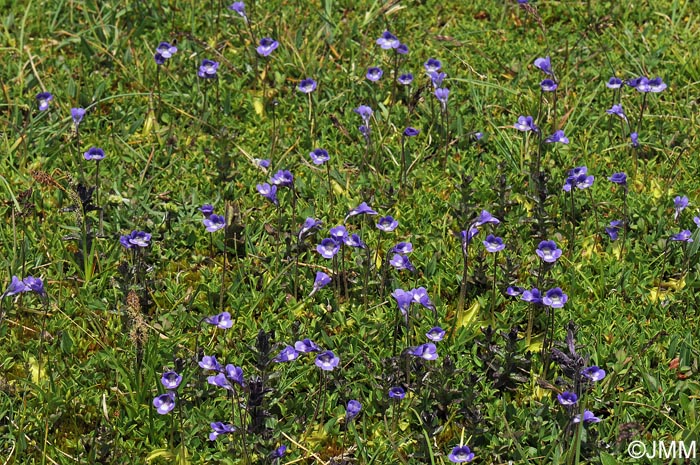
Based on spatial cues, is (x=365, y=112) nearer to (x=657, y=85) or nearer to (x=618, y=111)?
(x=618, y=111)

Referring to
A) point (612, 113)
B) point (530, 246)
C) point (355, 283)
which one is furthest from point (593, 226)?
point (355, 283)

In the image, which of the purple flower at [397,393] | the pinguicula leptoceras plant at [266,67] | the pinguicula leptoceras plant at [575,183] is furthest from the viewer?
the pinguicula leptoceras plant at [266,67]

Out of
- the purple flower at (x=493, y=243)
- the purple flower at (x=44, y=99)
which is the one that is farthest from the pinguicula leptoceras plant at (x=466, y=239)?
the purple flower at (x=44, y=99)

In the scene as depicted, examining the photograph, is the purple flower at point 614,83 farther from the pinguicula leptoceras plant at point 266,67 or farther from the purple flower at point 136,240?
the purple flower at point 136,240

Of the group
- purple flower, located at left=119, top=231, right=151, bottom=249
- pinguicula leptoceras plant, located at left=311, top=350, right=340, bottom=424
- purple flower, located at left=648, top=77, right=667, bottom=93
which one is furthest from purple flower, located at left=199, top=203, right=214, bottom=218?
purple flower, located at left=648, top=77, right=667, bottom=93

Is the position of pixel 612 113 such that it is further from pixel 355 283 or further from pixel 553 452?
pixel 553 452

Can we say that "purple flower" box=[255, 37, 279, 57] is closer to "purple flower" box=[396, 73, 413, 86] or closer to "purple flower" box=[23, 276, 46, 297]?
"purple flower" box=[396, 73, 413, 86]
